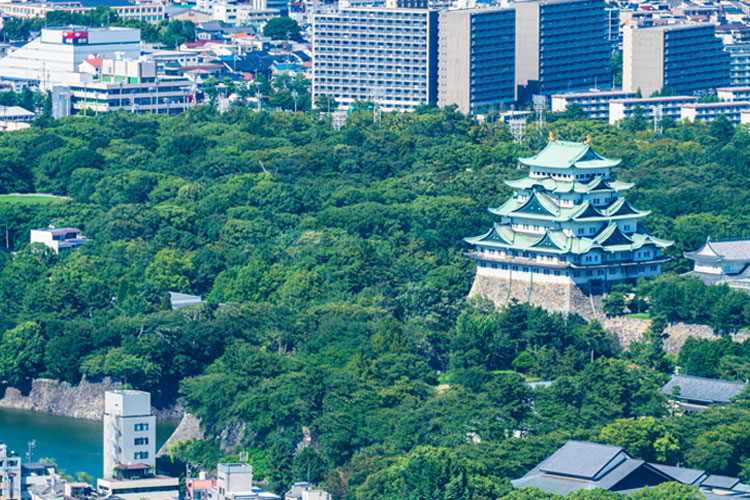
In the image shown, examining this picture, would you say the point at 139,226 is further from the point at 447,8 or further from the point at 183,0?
the point at 183,0

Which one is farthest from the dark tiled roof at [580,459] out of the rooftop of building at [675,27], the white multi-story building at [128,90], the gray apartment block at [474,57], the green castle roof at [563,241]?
the rooftop of building at [675,27]

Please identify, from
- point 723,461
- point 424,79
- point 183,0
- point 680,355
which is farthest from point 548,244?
point 183,0

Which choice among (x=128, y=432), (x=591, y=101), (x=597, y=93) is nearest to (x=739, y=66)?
(x=597, y=93)

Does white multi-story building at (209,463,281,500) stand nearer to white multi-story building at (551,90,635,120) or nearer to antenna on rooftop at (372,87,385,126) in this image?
antenna on rooftop at (372,87,385,126)

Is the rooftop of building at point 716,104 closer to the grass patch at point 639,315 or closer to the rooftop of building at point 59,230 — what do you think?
the rooftop of building at point 59,230

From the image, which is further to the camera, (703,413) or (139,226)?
(139,226)

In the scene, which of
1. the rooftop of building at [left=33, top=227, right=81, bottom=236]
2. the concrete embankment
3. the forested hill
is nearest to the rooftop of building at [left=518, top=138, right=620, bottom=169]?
the forested hill

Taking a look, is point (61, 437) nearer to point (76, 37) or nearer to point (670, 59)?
point (76, 37)
